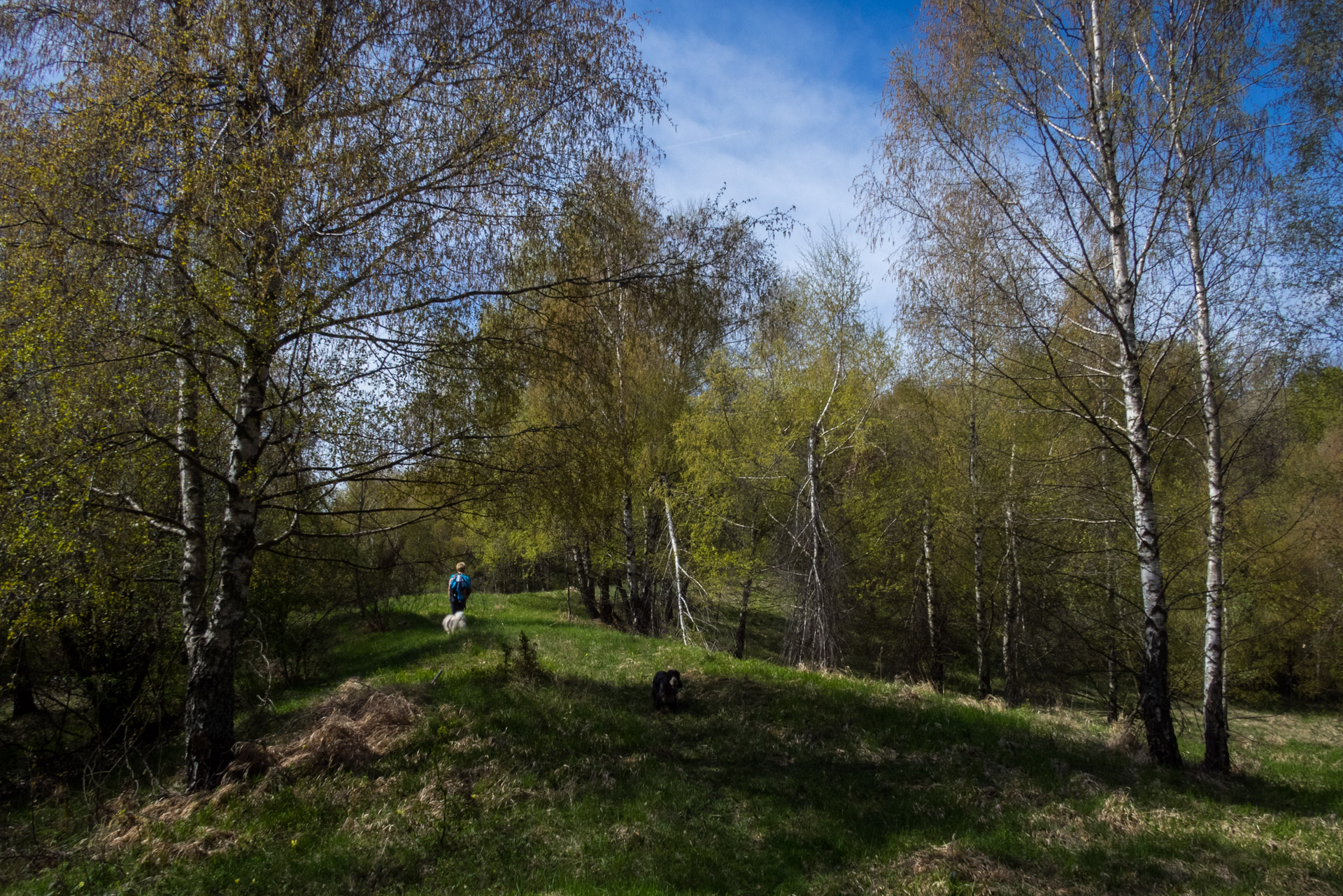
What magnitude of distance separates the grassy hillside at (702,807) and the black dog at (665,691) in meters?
0.27

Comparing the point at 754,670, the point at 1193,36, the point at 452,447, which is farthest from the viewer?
the point at 754,670

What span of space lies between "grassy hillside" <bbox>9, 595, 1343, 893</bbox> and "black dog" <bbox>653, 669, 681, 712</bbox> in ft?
0.90

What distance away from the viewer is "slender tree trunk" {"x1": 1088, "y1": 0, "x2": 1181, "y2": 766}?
684 cm

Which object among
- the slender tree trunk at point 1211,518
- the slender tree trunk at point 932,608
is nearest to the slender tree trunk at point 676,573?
the slender tree trunk at point 932,608

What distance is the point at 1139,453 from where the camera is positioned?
22.8 feet

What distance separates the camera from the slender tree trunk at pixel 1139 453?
6844 mm

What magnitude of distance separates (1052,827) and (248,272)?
8161mm

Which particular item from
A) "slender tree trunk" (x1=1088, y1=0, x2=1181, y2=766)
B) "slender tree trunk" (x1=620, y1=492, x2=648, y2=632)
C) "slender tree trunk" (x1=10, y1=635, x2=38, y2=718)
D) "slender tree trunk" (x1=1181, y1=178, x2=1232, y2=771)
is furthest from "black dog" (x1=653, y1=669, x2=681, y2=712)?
"slender tree trunk" (x1=620, y1=492, x2=648, y2=632)

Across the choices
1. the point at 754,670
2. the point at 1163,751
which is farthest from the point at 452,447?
the point at 1163,751

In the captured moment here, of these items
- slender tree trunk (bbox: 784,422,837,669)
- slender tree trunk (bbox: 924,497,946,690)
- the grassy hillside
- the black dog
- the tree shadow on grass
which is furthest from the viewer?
slender tree trunk (bbox: 924,497,946,690)

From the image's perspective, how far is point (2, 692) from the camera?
845 cm

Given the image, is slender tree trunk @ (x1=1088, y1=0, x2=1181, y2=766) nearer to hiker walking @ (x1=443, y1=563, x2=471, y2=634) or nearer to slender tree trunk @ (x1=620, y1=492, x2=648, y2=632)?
slender tree trunk @ (x1=620, y1=492, x2=648, y2=632)

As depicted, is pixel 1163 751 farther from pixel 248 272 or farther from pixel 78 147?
pixel 78 147

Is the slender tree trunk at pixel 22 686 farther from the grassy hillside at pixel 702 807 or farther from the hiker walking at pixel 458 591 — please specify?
the hiker walking at pixel 458 591
